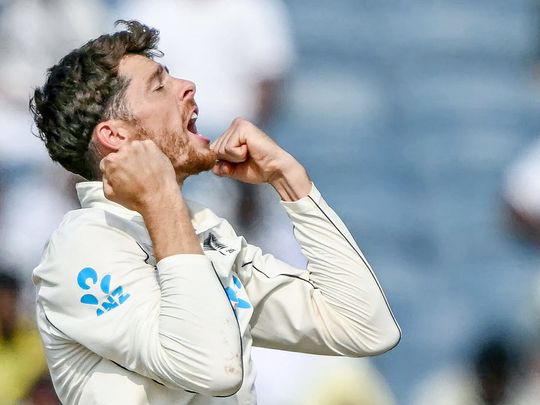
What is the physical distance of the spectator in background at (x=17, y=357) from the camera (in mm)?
3742

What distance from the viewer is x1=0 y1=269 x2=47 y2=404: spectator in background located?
3742mm

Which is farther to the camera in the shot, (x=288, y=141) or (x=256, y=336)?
(x=288, y=141)

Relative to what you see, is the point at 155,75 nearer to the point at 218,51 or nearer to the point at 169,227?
the point at 169,227

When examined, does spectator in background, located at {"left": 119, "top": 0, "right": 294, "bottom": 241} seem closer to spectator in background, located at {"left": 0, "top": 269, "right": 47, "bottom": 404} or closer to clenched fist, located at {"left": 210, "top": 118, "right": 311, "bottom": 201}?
spectator in background, located at {"left": 0, "top": 269, "right": 47, "bottom": 404}

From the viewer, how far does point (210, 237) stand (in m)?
2.15

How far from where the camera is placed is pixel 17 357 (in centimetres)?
376

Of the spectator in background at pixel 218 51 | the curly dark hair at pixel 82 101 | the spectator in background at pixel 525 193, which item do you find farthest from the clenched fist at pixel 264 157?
the spectator in background at pixel 525 193

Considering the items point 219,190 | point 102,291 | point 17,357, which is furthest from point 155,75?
point 219,190

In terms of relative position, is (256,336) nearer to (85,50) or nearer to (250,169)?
(250,169)

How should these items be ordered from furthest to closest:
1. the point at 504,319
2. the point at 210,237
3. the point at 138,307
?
the point at 504,319, the point at 210,237, the point at 138,307

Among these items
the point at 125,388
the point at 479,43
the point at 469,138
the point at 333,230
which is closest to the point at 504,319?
the point at 469,138

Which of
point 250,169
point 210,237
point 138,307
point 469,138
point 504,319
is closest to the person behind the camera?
point 138,307

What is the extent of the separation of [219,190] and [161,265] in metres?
2.25

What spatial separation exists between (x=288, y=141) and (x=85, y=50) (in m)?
2.34
